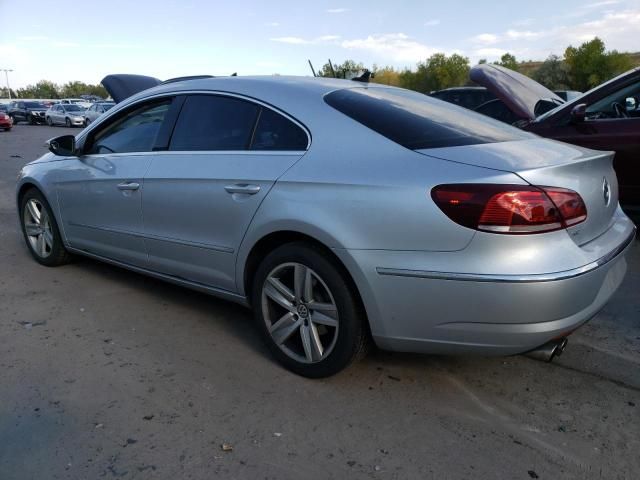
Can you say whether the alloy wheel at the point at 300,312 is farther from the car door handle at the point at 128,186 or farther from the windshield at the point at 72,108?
the windshield at the point at 72,108

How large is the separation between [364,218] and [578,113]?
3.54 meters

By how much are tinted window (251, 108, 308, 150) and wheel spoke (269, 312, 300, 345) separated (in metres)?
0.93

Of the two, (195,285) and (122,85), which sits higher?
(122,85)

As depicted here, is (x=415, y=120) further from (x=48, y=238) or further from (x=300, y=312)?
(x=48, y=238)

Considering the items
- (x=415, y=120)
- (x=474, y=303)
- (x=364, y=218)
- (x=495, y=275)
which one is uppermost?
(x=415, y=120)

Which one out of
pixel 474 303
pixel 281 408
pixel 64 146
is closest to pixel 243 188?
pixel 281 408

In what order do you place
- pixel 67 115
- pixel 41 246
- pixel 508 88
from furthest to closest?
1. pixel 67 115
2. pixel 508 88
3. pixel 41 246

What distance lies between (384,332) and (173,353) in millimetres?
1383

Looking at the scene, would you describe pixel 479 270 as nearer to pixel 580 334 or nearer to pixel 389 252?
pixel 389 252

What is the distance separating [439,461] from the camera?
2.35 meters

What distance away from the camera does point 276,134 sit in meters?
3.15

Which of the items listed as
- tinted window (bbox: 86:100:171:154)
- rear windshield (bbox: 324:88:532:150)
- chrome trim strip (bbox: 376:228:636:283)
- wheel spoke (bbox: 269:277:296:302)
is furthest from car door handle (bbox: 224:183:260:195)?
tinted window (bbox: 86:100:171:154)

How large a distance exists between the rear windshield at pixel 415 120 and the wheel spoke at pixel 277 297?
102 cm

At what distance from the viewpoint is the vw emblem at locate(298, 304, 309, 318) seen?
2.96 meters
